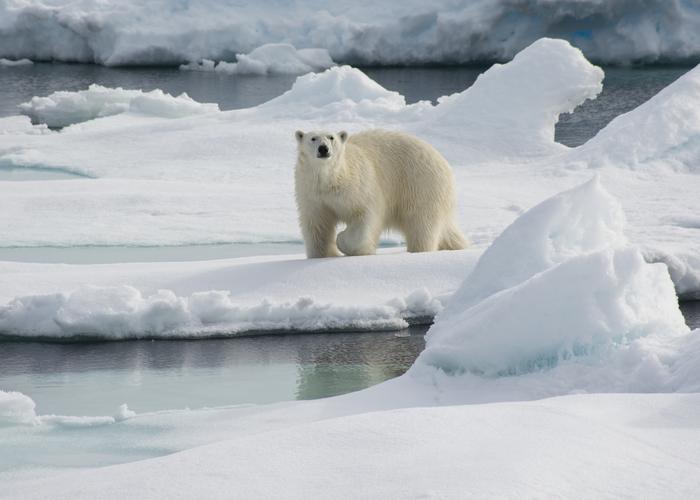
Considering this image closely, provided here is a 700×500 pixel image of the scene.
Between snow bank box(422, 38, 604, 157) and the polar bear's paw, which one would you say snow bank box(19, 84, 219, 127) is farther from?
the polar bear's paw

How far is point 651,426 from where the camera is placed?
2.97 metres

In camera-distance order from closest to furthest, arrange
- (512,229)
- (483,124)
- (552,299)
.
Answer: (552,299) → (512,229) → (483,124)

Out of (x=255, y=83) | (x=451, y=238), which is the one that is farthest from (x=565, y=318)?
(x=255, y=83)

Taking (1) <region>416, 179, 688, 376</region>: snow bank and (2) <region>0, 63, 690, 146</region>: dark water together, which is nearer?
(1) <region>416, 179, 688, 376</region>: snow bank

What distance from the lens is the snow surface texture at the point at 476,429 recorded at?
2545 millimetres

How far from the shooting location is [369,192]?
6.03m

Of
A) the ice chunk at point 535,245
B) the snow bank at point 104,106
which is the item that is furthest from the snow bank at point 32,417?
the snow bank at point 104,106

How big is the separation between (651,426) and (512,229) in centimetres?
191

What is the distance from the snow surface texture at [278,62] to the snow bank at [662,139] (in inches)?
486

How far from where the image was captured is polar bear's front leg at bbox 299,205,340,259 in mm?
6059

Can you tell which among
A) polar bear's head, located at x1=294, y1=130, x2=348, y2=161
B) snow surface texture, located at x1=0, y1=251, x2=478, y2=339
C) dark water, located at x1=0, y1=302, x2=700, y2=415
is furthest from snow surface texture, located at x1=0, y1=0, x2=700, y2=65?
dark water, located at x1=0, y1=302, x2=700, y2=415

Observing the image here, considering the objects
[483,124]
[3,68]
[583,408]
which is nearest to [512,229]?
[583,408]

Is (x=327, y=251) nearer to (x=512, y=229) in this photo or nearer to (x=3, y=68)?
(x=512, y=229)

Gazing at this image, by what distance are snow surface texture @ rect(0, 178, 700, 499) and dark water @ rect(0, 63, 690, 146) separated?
35.9 ft
